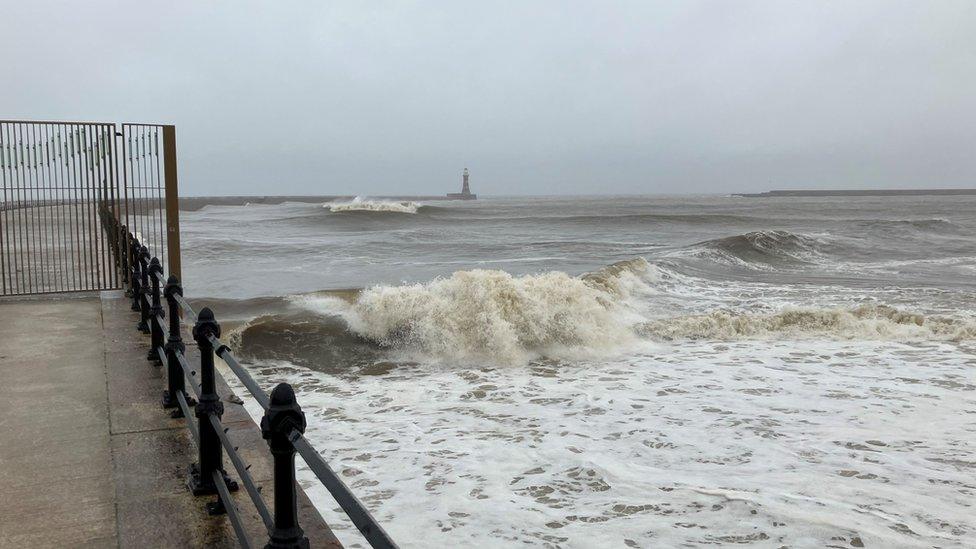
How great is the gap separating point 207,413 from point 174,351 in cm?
111

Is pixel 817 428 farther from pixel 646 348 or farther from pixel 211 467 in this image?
pixel 211 467

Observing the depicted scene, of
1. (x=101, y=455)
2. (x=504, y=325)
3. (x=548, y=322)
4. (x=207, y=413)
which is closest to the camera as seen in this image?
(x=207, y=413)

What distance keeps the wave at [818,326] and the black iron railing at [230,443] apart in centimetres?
802

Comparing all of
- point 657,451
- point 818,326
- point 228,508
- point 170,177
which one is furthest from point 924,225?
point 228,508

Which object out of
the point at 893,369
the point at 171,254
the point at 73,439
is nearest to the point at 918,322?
the point at 893,369

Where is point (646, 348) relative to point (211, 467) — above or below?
below

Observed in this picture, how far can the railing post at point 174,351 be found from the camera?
12.5 ft

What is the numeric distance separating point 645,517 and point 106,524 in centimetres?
316

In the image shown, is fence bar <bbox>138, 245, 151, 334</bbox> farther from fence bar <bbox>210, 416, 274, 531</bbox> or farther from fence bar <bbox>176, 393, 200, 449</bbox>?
fence bar <bbox>210, 416, 274, 531</bbox>

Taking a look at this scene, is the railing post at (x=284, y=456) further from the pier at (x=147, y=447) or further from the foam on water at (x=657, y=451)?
the foam on water at (x=657, y=451)

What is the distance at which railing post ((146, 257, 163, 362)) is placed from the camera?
15.1 ft

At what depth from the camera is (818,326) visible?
1135cm

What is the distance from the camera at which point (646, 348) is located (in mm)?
9906

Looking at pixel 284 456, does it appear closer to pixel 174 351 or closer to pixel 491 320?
pixel 174 351
